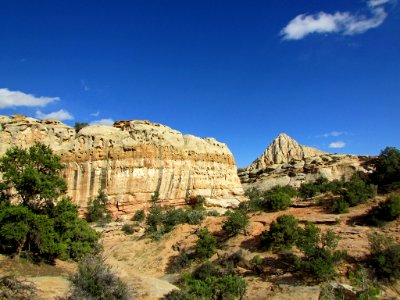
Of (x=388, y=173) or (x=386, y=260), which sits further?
(x=388, y=173)

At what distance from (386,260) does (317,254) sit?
357cm

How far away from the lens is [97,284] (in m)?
12.4

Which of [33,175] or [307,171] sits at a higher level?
[307,171]

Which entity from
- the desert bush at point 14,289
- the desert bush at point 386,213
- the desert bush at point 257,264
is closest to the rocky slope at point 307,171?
the desert bush at point 386,213

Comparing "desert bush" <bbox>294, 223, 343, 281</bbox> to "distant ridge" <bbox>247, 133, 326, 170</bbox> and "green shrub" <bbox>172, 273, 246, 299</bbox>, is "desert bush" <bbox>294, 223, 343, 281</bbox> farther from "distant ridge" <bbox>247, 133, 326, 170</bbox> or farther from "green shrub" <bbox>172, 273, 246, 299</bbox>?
"distant ridge" <bbox>247, 133, 326, 170</bbox>

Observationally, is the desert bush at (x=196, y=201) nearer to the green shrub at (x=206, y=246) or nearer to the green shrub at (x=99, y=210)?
the green shrub at (x=99, y=210)

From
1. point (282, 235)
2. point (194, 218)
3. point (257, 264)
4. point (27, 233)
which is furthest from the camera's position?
point (194, 218)

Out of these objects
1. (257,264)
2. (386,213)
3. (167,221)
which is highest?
(386,213)

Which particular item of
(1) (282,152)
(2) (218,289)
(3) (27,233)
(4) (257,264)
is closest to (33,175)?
(3) (27,233)

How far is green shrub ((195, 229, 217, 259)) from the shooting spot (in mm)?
26078

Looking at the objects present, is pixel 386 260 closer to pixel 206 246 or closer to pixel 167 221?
pixel 206 246

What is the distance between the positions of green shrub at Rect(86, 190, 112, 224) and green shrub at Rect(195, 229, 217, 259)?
1696cm

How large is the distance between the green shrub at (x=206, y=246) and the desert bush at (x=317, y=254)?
6863mm

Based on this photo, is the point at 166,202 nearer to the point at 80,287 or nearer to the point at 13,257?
the point at 13,257
